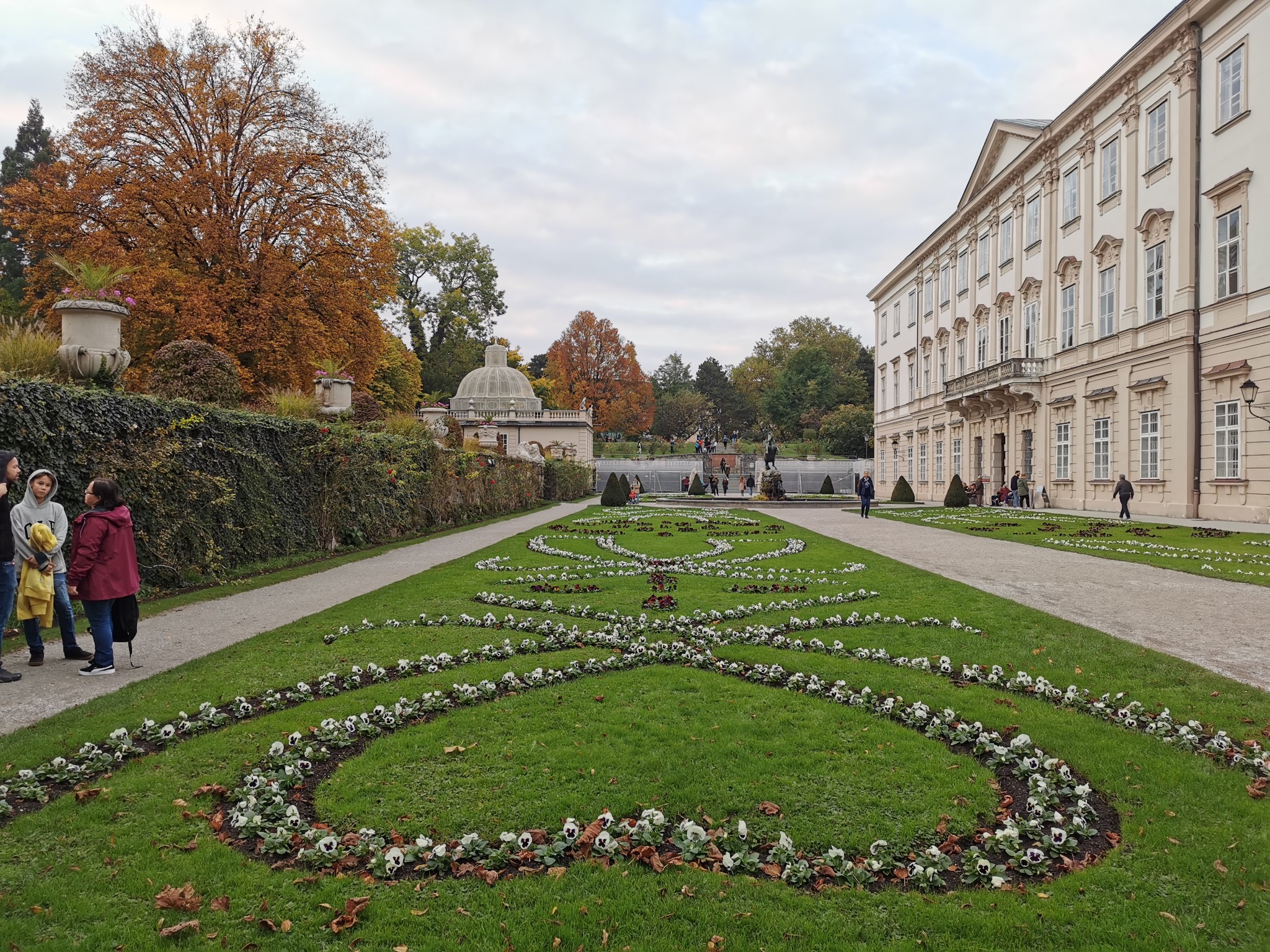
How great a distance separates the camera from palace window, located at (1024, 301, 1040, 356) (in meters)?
33.9

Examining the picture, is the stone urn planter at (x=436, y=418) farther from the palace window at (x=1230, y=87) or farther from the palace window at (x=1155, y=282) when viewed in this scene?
the palace window at (x=1230, y=87)

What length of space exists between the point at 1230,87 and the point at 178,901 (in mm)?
29876

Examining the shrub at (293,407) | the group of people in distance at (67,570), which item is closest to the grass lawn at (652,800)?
the group of people in distance at (67,570)

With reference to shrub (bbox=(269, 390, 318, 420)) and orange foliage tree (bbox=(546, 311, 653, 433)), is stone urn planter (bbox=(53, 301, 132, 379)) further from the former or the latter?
orange foliage tree (bbox=(546, 311, 653, 433))

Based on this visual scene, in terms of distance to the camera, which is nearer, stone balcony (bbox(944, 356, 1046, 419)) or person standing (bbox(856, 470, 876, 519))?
person standing (bbox(856, 470, 876, 519))

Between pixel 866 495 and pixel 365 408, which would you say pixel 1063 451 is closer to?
pixel 866 495

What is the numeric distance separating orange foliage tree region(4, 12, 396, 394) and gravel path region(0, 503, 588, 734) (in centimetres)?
1124

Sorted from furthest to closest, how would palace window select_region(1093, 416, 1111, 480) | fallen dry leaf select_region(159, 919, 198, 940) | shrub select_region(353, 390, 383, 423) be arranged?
palace window select_region(1093, 416, 1111, 480) < shrub select_region(353, 390, 383, 423) < fallen dry leaf select_region(159, 919, 198, 940)

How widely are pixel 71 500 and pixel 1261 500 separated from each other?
86.0 feet

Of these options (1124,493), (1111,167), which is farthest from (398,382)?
(1124,493)

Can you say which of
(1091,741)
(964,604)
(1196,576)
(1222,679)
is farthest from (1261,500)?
(1091,741)

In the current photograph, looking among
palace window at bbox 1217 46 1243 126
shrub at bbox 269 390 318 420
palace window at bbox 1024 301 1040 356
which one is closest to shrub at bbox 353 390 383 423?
shrub at bbox 269 390 318 420

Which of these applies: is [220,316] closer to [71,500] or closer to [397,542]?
[397,542]

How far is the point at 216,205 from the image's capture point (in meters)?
22.5
